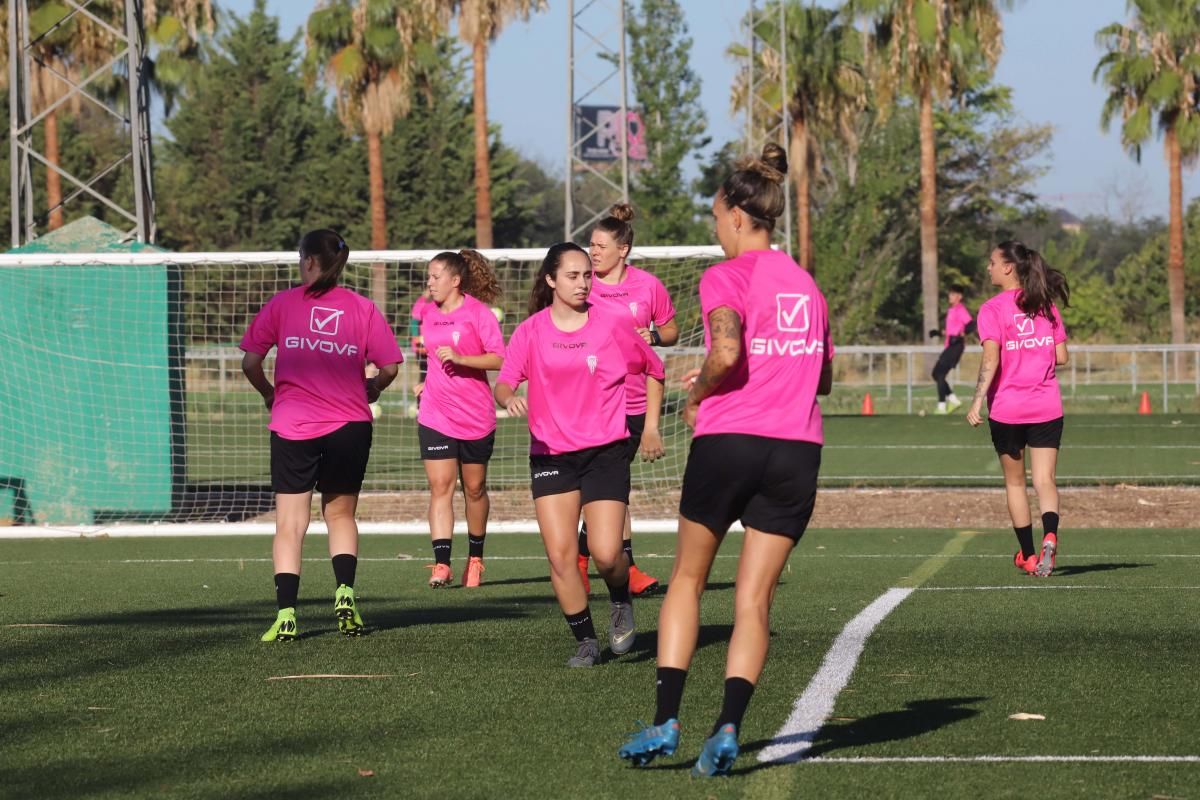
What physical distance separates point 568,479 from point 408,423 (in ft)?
71.8

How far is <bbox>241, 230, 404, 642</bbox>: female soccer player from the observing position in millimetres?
8102

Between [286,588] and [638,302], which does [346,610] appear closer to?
[286,588]

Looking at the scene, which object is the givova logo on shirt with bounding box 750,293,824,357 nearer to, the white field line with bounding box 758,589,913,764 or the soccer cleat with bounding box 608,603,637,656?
the white field line with bounding box 758,589,913,764

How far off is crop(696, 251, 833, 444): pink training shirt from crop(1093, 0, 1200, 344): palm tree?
43.9m

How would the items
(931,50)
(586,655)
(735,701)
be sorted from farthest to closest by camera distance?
→ (931,50), (586,655), (735,701)

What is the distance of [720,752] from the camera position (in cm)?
509

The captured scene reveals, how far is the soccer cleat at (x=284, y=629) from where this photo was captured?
8.12 m

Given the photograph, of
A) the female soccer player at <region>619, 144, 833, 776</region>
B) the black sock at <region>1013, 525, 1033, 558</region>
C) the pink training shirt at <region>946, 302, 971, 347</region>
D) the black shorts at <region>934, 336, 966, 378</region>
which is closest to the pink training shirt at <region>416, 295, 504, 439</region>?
the black sock at <region>1013, 525, 1033, 558</region>

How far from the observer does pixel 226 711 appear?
20.9 ft

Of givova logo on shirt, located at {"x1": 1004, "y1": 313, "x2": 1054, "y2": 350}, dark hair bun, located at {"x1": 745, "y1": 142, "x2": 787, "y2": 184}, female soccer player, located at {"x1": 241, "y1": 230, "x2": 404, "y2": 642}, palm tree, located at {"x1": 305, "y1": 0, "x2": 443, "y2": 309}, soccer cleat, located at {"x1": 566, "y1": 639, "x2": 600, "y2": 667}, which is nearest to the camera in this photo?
dark hair bun, located at {"x1": 745, "y1": 142, "x2": 787, "y2": 184}

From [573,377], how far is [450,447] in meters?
3.29

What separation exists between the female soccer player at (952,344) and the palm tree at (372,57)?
15.4 metres

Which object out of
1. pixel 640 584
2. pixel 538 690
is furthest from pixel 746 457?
pixel 640 584

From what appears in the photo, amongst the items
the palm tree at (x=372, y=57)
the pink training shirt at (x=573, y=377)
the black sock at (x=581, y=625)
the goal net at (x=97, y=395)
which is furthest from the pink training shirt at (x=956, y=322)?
the black sock at (x=581, y=625)
